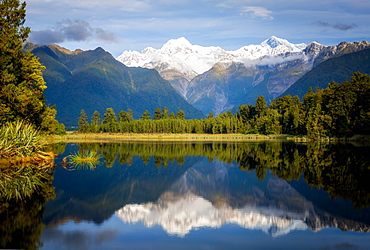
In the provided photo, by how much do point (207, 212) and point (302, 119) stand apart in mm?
101330

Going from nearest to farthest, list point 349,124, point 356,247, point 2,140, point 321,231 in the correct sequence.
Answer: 1. point 356,247
2. point 321,231
3. point 2,140
4. point 349,124

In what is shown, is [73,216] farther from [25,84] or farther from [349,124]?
[349,124]

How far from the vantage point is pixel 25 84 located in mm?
40156

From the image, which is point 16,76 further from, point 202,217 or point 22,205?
point 202,217

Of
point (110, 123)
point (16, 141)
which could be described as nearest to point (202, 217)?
point (16, 141)

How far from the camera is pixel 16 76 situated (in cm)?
4069

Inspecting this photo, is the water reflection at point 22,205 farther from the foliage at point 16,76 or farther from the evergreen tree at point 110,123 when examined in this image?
the evergreen tree at point 110,123

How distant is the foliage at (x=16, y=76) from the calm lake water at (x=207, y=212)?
9187 mm

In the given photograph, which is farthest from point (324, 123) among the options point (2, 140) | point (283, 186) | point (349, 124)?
point (2, 140)

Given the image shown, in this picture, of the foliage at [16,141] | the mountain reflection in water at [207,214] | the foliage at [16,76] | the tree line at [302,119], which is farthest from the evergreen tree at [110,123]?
the mountain reflection in water at [207,214]

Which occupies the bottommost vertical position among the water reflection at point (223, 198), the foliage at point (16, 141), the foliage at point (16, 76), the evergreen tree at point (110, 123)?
the evergreen tree at point (110, 123)

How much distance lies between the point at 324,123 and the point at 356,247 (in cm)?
9160

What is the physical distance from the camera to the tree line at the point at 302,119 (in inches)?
3716

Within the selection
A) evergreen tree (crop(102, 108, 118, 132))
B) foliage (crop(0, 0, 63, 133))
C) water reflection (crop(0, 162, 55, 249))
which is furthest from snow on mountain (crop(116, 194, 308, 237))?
evergreen tree (crop(102, 108, 118, 132))
